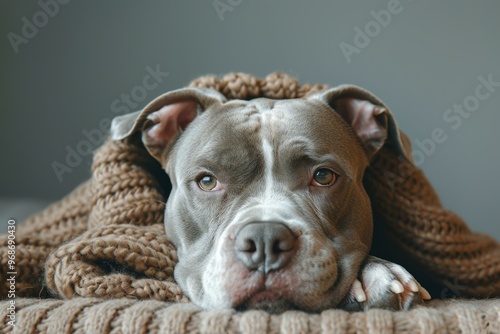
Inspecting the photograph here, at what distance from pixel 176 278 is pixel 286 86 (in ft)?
3.38

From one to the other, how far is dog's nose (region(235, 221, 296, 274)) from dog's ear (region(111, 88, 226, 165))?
0.85 m

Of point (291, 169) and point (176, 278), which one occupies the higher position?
point (291, 169)

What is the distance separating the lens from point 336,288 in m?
1.91

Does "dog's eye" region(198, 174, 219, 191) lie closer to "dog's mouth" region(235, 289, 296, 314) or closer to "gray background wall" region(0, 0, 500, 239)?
"dog's mouth" region(235, 289, 296, 314)

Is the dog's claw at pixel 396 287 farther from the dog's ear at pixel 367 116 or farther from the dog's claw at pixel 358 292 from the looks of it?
the dog's ear at pixel 367 116

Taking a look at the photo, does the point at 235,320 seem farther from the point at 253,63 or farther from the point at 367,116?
the point at 253,63

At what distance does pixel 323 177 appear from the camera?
219 cm

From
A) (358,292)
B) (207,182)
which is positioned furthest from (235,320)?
(207,182)

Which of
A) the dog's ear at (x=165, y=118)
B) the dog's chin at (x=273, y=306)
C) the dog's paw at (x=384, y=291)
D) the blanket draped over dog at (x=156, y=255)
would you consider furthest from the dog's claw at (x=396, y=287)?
the dog's ear at (x=165, y=118)

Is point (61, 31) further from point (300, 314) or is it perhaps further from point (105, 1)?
point (300, 314)

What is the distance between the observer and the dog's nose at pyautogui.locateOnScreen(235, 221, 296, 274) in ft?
5.92

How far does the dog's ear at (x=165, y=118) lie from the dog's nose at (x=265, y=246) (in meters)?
0.85

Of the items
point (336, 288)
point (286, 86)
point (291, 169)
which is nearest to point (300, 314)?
point (336, 288)

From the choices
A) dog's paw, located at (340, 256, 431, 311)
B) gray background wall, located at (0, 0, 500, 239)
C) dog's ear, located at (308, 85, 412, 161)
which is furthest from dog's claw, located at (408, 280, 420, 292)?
gray background wall, located at (0, 0, 500, 239)
